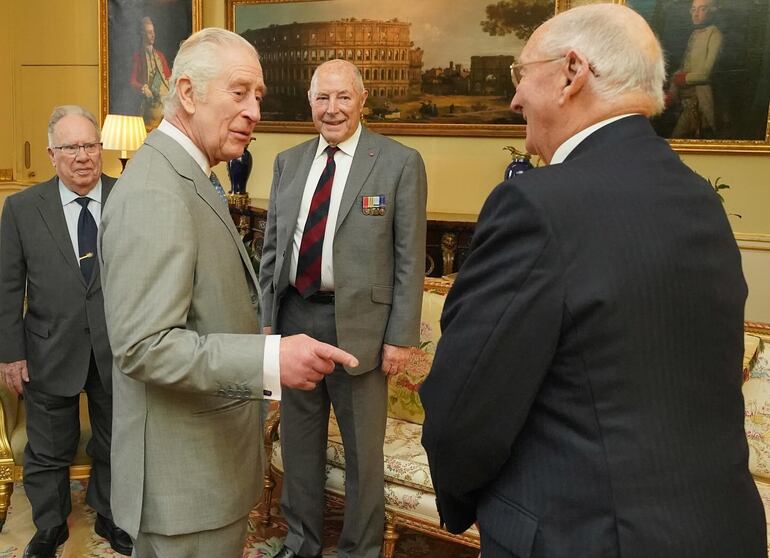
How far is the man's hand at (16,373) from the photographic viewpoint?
3.08 metres

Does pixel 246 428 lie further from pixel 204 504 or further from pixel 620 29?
pixel 620 29

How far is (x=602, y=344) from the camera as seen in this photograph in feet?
3.90

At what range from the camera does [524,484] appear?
132cm

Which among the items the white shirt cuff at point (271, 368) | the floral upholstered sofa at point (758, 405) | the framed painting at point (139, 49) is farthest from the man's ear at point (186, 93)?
the framed painting at point (139, 49)

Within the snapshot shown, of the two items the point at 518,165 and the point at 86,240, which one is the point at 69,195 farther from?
the point at 518,165

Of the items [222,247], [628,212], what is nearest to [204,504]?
[222,247]

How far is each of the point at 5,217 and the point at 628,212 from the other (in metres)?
2.69

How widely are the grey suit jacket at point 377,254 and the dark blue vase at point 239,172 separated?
340 cm

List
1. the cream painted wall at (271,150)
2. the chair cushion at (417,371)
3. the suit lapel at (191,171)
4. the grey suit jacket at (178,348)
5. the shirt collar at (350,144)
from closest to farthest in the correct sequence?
the grey suit jacket at (178,348) < the suit lapel at (191,171) < the shirt collar at (350,144) < the chair cushion at (417,371) < the cream painted wall at (271,150)

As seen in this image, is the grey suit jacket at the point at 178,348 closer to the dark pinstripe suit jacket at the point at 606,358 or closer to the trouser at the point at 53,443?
the dark pinstripe suit jacket at the point at 606,358

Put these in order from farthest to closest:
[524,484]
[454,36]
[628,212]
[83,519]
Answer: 1. [454,36]
2. [83,519]
3. [524,484]
4. [628,212]

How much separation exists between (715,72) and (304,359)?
181 inches

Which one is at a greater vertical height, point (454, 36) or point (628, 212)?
point (454, 36)

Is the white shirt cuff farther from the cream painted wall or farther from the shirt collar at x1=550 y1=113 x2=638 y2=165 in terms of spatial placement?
the cream painted wall
